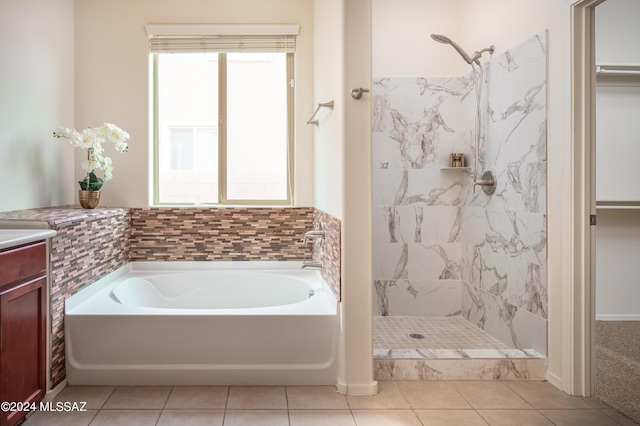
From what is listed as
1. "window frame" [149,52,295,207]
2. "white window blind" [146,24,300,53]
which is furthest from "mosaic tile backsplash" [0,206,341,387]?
"white window blind" [146,24,300,53]

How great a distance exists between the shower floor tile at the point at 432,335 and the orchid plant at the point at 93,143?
209 cm

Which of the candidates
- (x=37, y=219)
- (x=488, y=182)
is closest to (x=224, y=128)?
(x=37, y=219)

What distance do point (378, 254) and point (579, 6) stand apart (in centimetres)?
196

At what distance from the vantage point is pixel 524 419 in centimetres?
196

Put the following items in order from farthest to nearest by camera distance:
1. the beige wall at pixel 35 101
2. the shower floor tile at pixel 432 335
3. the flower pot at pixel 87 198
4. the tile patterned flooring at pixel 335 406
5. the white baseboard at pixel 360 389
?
the flower pot at pixel 87 198 < the shower floor tile at pixel 432 335 < the beige wall at pixel 35 101 < the white baseboard at pixel 360 389 < the tile patterned flooring at pixel 335 406

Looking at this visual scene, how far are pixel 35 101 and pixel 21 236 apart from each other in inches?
51.0

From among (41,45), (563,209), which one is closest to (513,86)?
(563,209)

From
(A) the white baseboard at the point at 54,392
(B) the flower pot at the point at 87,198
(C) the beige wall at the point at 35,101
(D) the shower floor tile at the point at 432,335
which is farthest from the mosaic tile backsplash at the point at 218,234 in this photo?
(A) the white baseboard at the point at 54,392

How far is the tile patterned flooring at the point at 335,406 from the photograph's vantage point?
194cm

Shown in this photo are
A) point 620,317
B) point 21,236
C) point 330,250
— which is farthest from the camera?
point 620,317

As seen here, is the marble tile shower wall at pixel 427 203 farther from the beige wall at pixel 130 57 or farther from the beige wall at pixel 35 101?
the beige wall at pixel 35 101

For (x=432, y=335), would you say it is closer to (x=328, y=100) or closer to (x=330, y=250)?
(x=330, y=250)

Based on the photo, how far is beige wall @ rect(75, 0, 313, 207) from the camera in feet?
10.7

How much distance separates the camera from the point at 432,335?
116 inches
